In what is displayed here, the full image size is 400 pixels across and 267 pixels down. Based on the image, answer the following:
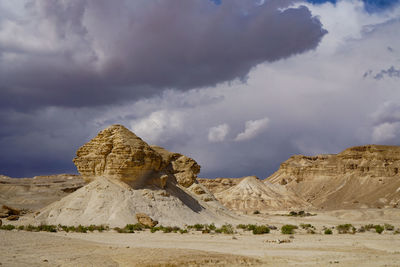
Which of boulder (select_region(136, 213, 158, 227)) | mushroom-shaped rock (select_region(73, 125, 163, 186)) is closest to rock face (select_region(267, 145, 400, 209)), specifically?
mushroom-shaped rock (select_region(73, 125, 163, 186))

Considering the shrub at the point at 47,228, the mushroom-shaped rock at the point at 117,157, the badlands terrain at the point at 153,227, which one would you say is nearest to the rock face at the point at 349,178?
the badlands terrain at the point at 153,227

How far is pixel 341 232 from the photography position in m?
28.8

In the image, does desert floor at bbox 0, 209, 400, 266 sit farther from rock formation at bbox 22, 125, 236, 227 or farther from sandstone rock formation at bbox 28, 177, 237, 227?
rock formation at bbox 22, 125, 236, 227

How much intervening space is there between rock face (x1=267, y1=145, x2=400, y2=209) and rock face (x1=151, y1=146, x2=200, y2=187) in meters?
47.3

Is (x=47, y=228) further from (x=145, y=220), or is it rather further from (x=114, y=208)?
(x=145, y=220)

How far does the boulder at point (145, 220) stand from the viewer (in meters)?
30.8

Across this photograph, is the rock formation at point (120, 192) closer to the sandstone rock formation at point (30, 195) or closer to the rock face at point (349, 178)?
the sandstone rock formation at point (30, 195)

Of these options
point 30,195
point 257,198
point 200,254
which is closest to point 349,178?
point 257,198

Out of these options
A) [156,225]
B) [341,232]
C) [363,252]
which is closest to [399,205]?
[341,232]

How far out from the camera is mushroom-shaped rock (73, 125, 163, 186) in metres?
34.3

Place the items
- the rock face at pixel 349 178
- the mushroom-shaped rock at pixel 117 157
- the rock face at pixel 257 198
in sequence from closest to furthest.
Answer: the mushroom-shaped rock at pixel 117 157, the rock face at pixel 257 198, the rock face at pixel 349 178

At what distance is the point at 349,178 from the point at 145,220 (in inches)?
3372

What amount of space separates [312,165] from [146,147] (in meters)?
92.0

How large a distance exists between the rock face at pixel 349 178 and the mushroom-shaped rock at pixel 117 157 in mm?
61771
